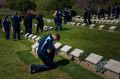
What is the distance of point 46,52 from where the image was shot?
14.1 meters

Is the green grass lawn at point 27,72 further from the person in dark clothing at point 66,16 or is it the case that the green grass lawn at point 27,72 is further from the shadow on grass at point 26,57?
the person in dark clothing at point 66,16

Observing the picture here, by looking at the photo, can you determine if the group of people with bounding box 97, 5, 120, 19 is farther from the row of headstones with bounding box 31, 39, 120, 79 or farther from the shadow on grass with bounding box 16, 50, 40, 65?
the row of headstones with bounding box 31, 39, 120, 79

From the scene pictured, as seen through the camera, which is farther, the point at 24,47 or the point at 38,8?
the point at 38,8

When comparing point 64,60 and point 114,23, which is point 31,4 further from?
point 64,60

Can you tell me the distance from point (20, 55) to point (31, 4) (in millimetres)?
60866

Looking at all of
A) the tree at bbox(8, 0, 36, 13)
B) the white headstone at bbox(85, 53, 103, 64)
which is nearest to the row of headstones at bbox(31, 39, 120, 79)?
the white headstone at bbox(85, 53, 103, 64)

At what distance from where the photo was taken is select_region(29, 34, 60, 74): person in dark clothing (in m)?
13.8

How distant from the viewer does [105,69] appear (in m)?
13.0

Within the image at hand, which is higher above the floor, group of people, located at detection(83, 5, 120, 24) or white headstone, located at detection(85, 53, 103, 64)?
white headstone, located at detection(85, 53, 103, 64)

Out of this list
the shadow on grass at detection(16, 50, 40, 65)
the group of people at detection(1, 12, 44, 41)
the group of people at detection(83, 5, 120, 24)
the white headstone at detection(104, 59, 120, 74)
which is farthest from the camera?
the group of people at detection(83, 5, 120, 24)

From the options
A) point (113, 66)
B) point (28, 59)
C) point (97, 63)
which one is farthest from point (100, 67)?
point (28, 59)

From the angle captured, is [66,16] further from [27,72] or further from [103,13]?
[27,72]

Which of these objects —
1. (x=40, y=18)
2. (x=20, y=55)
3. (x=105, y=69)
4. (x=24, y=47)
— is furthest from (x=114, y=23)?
(x=105, y=69)

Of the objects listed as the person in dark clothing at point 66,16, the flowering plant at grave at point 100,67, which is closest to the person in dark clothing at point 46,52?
the flowering plant at grave at point 100,67
